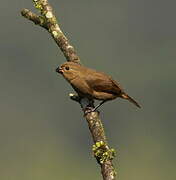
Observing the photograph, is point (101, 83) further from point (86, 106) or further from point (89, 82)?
point (86, 106)

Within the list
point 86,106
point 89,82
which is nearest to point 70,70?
point 89,82

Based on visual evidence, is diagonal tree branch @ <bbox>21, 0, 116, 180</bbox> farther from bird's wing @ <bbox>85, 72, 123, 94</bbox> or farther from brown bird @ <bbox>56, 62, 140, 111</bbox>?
bird's wing @ <bbox>85, 72, 123, 94</bbox>

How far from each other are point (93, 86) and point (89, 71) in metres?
0.37

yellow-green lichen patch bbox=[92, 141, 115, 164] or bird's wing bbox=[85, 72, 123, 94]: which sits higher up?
bird's wing bbox=[85, 72, 123, 94]

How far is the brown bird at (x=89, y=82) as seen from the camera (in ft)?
42.5

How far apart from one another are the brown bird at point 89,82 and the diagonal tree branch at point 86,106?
0.19 m

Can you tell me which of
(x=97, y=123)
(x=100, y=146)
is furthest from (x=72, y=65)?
(x=100, y=146)

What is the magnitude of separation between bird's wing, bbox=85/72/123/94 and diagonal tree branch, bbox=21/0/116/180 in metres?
0.62

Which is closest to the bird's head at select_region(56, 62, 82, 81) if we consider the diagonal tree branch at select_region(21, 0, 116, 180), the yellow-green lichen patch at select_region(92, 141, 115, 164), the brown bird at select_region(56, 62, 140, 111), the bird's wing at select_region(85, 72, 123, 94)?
the brown bird at select_region(56, 62, 140, 111)

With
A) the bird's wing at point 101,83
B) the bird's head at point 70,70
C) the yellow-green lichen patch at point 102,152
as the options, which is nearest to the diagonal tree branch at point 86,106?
the yellow-green lichen patch at point 102,152

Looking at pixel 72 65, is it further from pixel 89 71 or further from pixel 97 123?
pixel 97 123

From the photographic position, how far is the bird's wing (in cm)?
1336

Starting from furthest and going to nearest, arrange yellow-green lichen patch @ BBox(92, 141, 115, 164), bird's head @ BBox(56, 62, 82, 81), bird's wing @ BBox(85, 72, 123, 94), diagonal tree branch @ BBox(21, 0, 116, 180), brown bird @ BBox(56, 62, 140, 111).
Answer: bird's wing @ BBox(85, 72, 123, 94) → brown bird @ BBox(56, 62, 140, 111) → bird's head @ BBox(56, 62, 82, 81) → yellow-green lichen patch @ BBox(92, 141, 115, 164) → diagonal tree branch @ BBox(21, 0, 116, 180)

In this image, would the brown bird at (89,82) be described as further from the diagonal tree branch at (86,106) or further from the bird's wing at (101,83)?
the diagonal tree branch at (86,106)
